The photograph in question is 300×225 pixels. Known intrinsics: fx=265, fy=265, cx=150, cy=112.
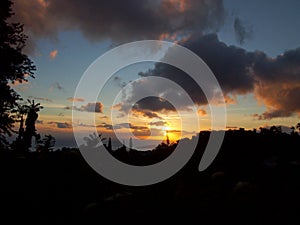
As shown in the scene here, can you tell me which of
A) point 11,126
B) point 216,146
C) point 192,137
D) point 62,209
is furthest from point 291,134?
point 11,126

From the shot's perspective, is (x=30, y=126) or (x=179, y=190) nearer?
(x=179, y=190)

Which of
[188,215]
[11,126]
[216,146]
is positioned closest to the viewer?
[188,215]

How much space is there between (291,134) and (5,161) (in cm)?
1816

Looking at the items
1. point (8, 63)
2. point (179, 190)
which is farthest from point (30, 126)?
point (179, 190)

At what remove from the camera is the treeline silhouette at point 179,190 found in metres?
10.1

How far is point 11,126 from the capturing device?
18.8 meters

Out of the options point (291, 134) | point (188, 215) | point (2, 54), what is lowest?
point (188, 215)

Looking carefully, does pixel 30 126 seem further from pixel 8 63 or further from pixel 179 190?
pixel 179 190

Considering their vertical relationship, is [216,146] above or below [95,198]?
above

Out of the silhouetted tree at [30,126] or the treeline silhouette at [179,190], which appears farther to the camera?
the silhouetted tree at [30,126]

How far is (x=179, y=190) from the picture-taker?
1325cm

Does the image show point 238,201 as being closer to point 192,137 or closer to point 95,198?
point 95,198

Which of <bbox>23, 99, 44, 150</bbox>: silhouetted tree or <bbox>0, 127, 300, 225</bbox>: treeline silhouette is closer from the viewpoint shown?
<bbox>0, 127, 300, 225</bbox>: treeline silhouette

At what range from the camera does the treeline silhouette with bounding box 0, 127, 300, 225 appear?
10133 mm
